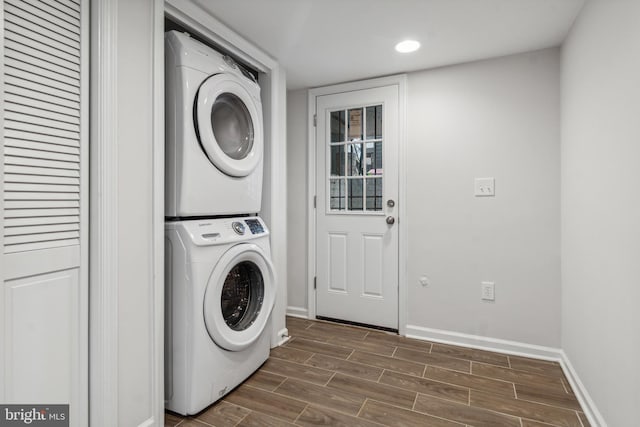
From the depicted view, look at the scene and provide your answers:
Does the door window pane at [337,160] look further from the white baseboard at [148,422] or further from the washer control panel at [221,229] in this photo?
the white baseboard at [148,422]

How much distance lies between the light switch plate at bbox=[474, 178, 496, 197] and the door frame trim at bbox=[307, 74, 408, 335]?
532mm

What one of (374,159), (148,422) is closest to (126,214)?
(148,422)

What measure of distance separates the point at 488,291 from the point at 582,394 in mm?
816

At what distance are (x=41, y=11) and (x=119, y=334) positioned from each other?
48.1 inches

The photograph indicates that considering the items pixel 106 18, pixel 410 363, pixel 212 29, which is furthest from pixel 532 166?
pixel 106 18

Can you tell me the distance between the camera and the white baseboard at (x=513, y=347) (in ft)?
6.06

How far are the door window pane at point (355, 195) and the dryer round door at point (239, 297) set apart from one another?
3.63 feet

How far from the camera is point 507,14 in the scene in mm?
1917

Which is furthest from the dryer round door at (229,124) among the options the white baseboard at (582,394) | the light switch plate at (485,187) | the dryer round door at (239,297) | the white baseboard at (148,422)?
the white baseboard at (582,394)

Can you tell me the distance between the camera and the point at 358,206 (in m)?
2.99

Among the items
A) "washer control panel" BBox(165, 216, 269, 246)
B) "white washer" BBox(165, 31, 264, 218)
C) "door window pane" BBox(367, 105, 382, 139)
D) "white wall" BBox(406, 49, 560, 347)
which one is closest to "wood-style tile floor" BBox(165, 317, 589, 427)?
"white wall" BBox(406, 49, 560, 347)

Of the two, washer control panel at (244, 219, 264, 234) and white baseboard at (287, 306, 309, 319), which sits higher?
washer control panel at (244, 219, 264, 234)

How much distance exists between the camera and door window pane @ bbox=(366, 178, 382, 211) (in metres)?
2.90

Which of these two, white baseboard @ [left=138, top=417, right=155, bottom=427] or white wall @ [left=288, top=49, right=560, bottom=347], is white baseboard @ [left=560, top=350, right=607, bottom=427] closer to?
white wall @ [left=288, top=49, right=560, bottom=347]
